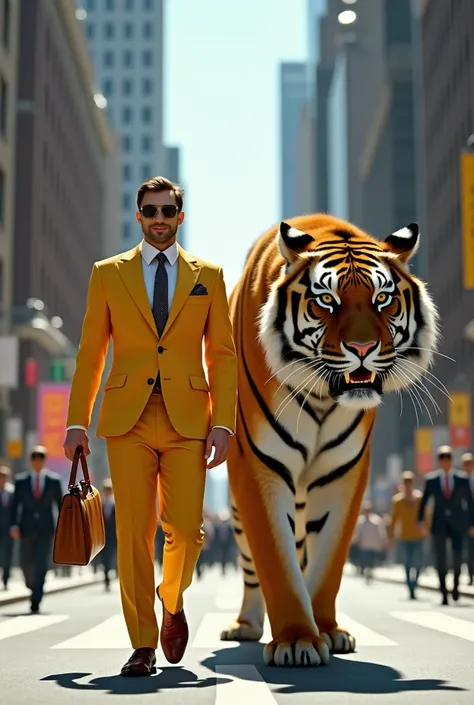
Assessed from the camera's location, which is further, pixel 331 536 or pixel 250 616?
pixel 250 616

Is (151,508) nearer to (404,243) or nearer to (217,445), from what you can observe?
(217,445)

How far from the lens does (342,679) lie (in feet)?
19.5

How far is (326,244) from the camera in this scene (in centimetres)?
708

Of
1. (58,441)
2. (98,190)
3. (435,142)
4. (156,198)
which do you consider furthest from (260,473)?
(98,190)

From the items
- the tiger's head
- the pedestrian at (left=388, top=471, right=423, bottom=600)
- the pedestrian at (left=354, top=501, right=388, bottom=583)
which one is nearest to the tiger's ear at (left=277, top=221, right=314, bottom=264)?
the tiger's head

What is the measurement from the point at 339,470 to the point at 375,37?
94.7 m

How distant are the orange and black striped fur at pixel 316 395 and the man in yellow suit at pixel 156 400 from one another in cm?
56

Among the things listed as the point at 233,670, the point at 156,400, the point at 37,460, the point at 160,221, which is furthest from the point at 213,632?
the point at 37,460

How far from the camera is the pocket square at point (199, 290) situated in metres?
6.33

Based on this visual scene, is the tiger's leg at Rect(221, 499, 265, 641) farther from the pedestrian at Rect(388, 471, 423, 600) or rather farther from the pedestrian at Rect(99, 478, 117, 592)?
the pedestrian at Rect(99, 478, 117, 592)

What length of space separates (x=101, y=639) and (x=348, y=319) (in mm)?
3931

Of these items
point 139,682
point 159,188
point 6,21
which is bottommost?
point 139,682

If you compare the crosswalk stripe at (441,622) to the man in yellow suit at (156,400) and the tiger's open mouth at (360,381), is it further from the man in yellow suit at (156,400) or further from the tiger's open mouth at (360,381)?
the man in yellow suit at (156,400)

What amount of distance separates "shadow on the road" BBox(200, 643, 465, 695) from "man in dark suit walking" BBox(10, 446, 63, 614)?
313 inches
